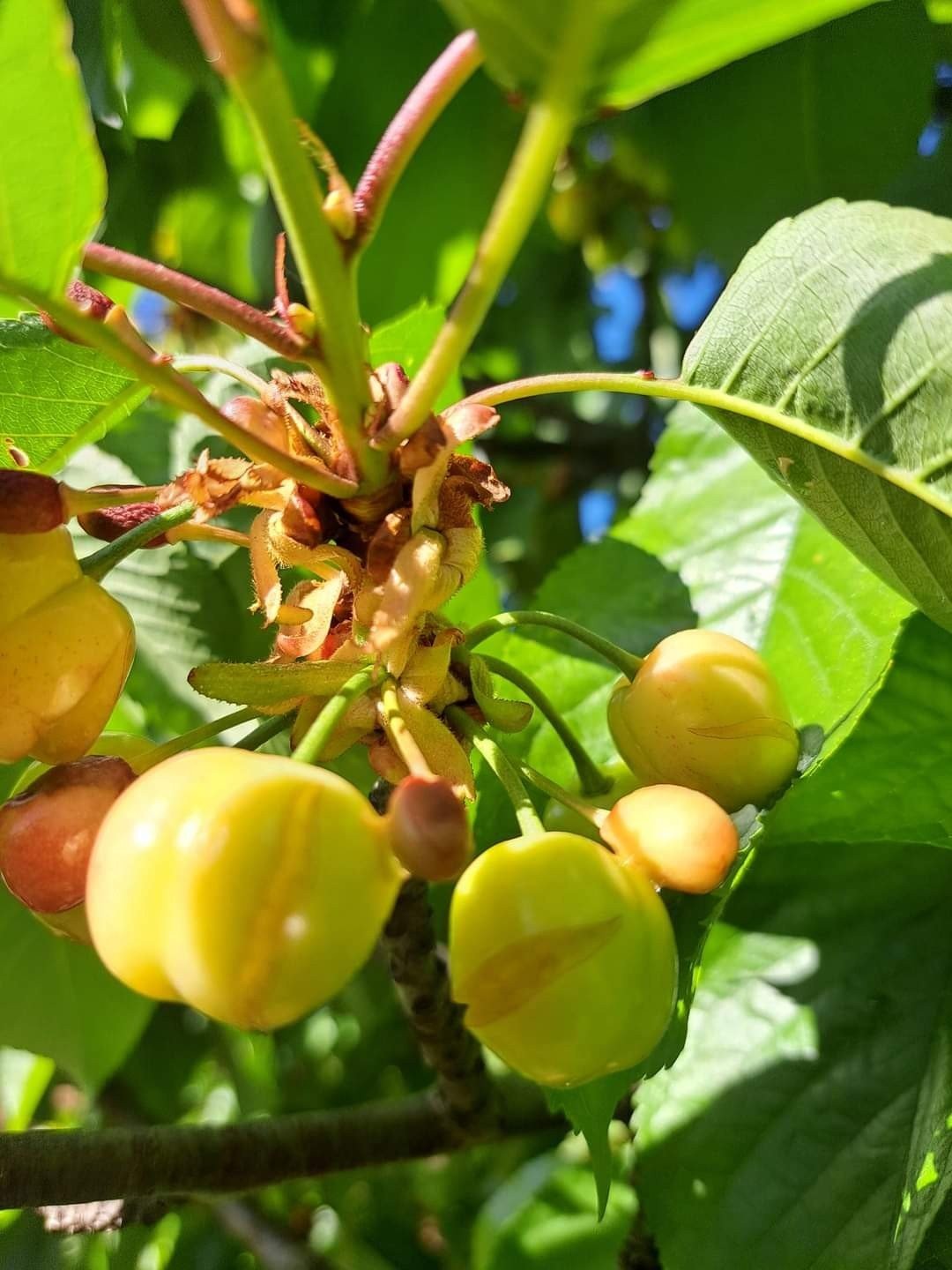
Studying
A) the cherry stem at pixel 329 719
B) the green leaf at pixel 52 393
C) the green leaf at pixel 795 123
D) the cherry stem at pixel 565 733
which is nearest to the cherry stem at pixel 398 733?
the cherry stem at pixel 329 719

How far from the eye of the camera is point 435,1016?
3.77ft

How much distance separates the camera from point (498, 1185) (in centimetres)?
227

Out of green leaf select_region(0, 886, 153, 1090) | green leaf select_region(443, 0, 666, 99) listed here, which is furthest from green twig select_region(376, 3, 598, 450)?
green leaf select_region(0, 886, 153, 1090)

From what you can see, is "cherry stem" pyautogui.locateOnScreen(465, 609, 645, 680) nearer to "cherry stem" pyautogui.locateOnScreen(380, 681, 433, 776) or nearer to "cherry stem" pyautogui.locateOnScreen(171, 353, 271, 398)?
"cherry stem" pyautogui.locateOnScreen(380, 681, 433, 776)

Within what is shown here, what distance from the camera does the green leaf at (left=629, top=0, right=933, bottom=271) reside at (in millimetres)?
1313

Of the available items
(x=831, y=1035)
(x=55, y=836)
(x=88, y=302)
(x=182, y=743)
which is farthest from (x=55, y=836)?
(x=831, y=1035)

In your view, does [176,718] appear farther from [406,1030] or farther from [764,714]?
[406,1030]

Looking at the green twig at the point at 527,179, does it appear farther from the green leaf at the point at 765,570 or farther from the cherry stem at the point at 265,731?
the green leaf at the point at 765,570

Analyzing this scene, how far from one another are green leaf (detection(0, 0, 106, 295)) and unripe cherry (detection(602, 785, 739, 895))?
18.5 inches

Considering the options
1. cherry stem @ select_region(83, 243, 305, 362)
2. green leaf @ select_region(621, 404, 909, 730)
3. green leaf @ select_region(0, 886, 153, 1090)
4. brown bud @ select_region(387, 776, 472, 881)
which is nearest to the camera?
brown bud @ select_region(387, 776, 472, 881)

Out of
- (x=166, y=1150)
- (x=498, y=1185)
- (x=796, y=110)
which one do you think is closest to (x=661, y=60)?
(x=796, y=110)

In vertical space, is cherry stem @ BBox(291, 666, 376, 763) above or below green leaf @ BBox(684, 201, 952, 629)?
below

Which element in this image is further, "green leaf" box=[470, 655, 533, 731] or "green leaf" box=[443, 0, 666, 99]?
"green leaf" box=[470, 655, 533, 731]

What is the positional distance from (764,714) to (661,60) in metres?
0.44
